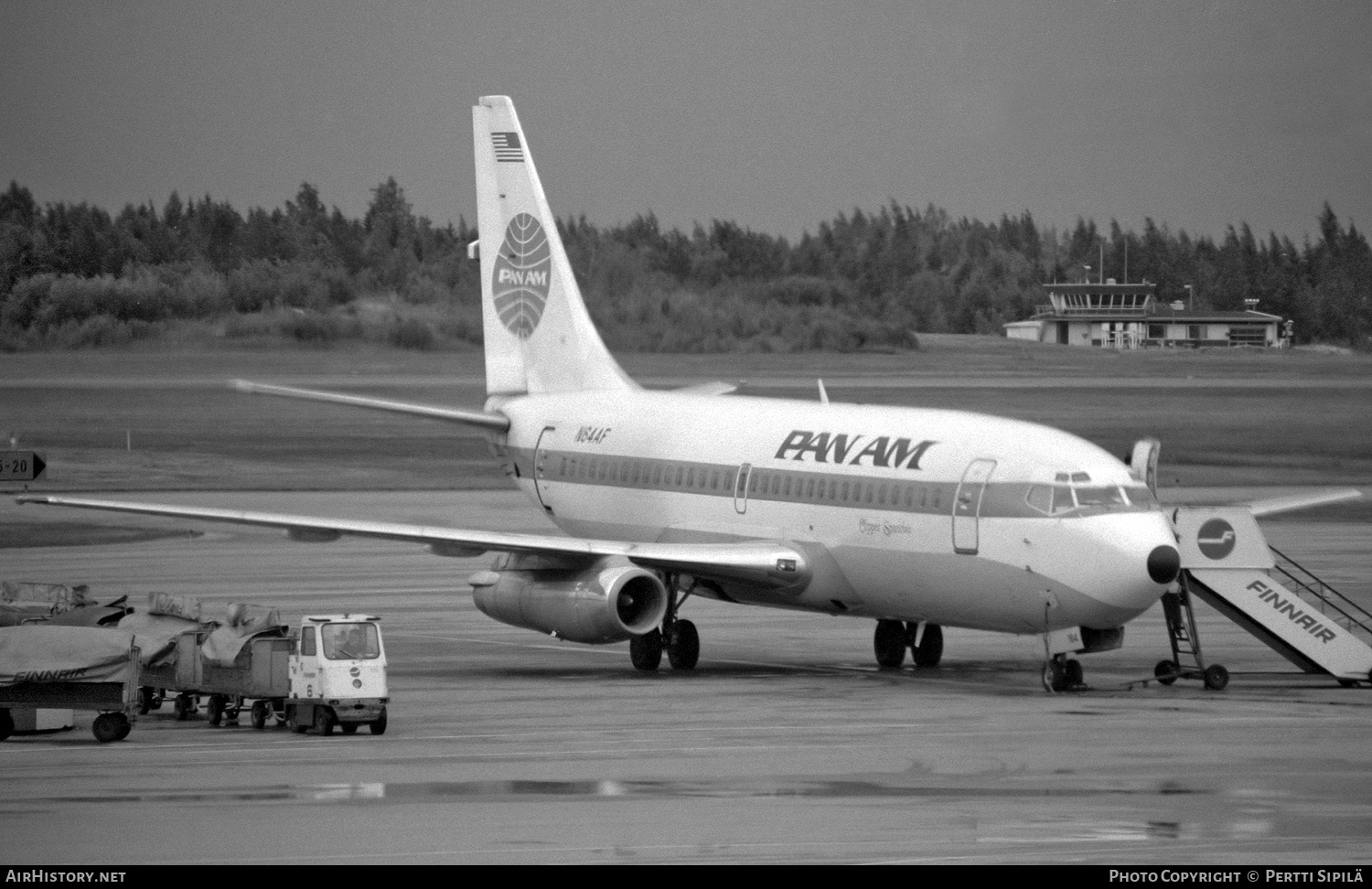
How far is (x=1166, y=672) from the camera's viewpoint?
28703mm

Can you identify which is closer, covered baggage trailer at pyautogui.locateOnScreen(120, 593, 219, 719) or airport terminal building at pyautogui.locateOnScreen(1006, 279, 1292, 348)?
covered baggage trailer at pyautogui.locateOnScreen(120, 593, 219, 719)

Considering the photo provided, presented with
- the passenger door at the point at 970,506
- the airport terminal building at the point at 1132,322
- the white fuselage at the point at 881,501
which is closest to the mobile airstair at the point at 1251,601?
the white fuselage at the point at 881,501

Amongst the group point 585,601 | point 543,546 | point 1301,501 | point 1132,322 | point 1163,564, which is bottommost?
point 585,601

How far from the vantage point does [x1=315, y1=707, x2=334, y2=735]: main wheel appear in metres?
24.3

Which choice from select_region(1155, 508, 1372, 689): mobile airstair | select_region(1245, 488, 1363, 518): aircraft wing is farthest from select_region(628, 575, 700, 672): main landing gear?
select_region(1245, 488, 1363, 518): aircraft wing

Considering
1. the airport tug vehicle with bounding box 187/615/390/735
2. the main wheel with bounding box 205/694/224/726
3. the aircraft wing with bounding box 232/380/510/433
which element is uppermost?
the aircraft wing with bounding box 232/380/510/433

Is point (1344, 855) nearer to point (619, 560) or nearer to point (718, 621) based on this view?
point (619, 560)

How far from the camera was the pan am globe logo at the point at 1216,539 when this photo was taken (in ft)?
95.0

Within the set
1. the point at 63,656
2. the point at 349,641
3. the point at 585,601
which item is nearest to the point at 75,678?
the point at 63,656

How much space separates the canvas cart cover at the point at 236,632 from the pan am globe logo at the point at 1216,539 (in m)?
12.1

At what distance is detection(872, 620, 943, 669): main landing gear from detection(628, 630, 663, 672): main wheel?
3.21 metres

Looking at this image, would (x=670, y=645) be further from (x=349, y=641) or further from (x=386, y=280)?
(x=386, y=280)

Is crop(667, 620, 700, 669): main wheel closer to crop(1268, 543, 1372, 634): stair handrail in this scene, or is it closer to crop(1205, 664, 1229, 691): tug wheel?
crop(1205, 664, 1229, 691): tug wheel

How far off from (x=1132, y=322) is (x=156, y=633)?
12095cm
